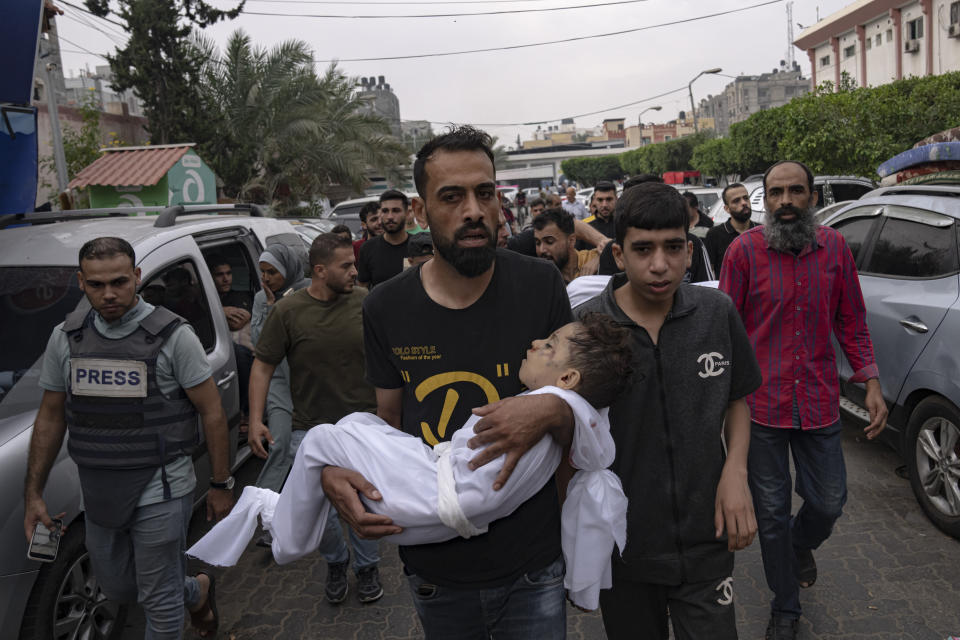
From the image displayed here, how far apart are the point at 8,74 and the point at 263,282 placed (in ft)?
6.27

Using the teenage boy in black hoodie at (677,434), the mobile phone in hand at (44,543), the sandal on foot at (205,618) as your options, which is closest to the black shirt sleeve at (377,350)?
the teenage boy in black hoodie at (677,434)

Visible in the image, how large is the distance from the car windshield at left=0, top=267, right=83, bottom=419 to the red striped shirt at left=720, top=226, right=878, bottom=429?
3426 mm

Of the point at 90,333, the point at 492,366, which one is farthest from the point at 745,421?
the point at 90,333

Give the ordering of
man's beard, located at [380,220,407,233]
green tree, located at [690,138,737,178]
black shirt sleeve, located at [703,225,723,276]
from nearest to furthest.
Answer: man's beard, located at [380,220,407,233] → black shirt sleeve, located at [703,225,723,276] → green tree, located at [690,138,737,178]

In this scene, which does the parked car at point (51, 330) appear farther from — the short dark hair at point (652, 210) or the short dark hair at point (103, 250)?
the short dark hair at point (652, 210)

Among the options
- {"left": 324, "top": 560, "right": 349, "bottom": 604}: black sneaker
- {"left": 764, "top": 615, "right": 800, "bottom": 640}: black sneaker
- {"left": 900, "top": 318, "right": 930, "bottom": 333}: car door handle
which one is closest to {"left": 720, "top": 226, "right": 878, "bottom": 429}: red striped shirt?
{"left": 764, "top": 615, "right": 800, "bottom": 640}: black sneaker

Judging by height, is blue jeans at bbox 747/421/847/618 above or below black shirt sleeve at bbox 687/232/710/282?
below

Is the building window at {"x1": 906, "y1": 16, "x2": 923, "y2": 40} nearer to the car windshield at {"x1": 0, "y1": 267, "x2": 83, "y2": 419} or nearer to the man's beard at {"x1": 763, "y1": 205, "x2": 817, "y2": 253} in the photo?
the man's beard at {"x1": 763, "y1": 205, "x2": 817, "y2": 253}

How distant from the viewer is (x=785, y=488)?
11.0 ft

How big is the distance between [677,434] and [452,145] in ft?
3.84

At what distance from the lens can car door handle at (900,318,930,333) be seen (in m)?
4.41

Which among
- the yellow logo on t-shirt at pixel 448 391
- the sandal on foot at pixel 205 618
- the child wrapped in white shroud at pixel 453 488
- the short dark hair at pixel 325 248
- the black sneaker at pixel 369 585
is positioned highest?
the short dark hair at pixel 325 248

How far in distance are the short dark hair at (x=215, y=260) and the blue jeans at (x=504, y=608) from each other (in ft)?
13.0

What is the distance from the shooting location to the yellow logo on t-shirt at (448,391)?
204 centimetres
